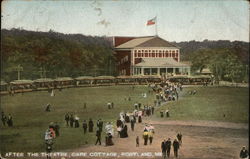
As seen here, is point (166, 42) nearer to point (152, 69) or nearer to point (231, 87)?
point (152, 69)

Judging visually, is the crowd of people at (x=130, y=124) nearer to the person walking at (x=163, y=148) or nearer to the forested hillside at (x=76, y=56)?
the person walking at (x=163, y=148)

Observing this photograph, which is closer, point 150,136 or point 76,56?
point 150,136

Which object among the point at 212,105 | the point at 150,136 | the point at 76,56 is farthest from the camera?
the point at 76,56

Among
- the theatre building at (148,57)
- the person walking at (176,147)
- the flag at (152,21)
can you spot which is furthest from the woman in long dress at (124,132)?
the flag at (152,21)

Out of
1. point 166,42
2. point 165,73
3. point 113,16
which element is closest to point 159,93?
point 165,73

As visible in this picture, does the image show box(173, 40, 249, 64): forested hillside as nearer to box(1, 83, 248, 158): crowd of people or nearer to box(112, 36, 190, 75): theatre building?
box(112, 36, 190, 75): theatre building


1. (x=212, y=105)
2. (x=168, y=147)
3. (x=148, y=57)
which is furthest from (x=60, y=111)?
(x=212, y=105)

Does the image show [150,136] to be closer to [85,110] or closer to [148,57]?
[85,110]
